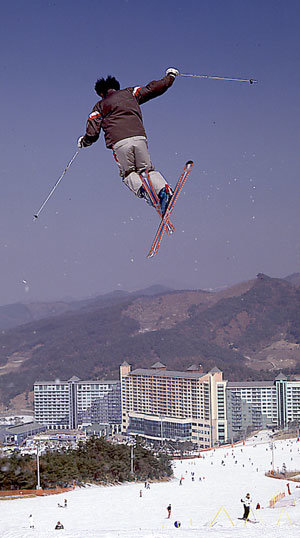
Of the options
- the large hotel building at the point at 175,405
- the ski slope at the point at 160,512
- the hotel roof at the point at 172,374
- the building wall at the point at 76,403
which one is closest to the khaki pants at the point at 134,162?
the ski slope at the point at 160,512

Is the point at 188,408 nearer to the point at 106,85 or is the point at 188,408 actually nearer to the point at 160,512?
the point at 160,512

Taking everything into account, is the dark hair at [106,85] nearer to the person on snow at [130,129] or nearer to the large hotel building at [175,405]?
the person on snow at [130,129]

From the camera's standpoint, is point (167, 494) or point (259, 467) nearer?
point (167, 494)

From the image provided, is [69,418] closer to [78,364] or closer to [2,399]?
[2,399]

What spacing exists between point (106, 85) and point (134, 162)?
2.29 feet

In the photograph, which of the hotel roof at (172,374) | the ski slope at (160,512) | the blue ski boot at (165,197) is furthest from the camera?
the hotel roof at (172,374)

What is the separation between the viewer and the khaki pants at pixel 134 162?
198 inches

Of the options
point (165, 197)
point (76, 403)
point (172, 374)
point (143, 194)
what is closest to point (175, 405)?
point (172, 374)

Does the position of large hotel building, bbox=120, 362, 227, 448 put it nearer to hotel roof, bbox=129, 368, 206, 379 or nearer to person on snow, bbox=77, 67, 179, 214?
hotel roof, bbox=129, 368, 206, 379

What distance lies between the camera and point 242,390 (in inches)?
3329

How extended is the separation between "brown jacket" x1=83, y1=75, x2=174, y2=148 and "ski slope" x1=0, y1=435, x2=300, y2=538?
8.12 metres

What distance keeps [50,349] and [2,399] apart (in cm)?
6119

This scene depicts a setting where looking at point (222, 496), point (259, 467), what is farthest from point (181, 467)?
point (222, 496)

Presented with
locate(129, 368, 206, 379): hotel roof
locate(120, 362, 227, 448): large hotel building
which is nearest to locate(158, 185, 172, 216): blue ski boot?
locate(120, 362, 227, 448): large hotel building
